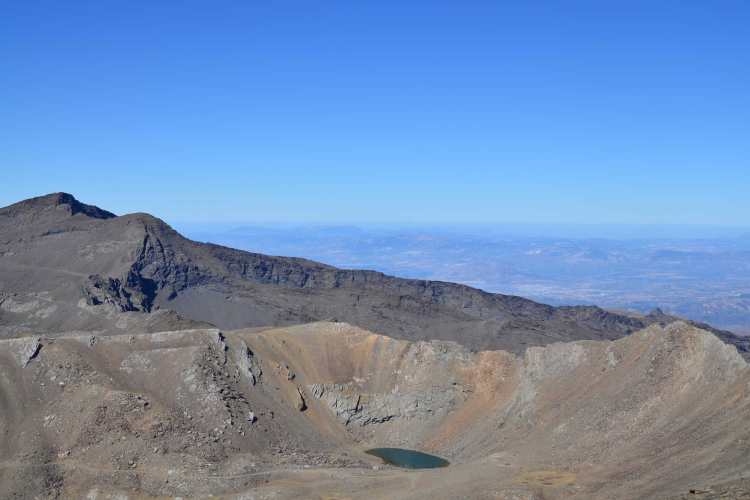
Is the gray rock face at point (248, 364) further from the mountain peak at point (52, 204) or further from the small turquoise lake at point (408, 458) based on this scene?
the mountain peak at point (52, 204)

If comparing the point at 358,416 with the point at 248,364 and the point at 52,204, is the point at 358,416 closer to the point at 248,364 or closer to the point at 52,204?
the point at 248,364

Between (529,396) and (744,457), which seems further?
(529,396)

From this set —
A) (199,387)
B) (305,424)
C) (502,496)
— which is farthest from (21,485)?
(502,496)

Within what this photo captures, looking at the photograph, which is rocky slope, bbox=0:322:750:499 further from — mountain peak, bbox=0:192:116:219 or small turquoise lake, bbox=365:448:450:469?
mountain peak, bbox=0:192:116:219

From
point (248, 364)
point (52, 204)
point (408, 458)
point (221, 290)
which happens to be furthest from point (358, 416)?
point (52, 204)

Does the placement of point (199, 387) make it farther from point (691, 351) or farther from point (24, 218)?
point (24, 218)
